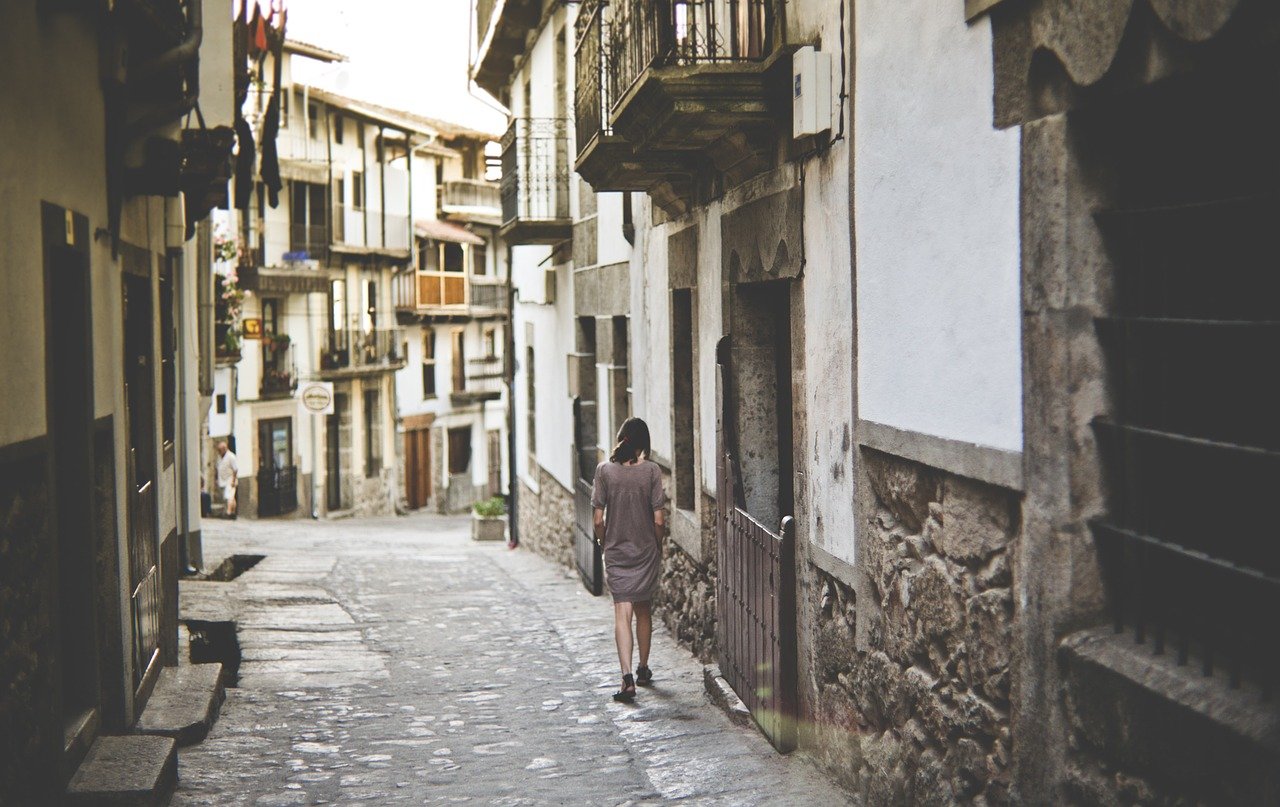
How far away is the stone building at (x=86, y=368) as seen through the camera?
15.7ft

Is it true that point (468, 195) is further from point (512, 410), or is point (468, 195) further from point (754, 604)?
point (754, 604)

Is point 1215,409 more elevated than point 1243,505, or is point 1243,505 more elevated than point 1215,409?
point 1215,409

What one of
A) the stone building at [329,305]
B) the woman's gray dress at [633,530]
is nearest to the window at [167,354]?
the woman's gray dress at [633,530]

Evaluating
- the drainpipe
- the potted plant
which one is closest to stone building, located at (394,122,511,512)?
the potted plant

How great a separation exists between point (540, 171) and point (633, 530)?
832 cm

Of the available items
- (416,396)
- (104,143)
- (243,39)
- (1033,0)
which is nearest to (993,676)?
(1033,0)

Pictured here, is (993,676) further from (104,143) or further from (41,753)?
(104,143)

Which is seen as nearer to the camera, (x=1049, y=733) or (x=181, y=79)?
(x=1049, y=733)

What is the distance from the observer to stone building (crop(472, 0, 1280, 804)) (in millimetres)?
3164

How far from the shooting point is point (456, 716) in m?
7.76

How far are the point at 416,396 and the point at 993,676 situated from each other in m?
40.5

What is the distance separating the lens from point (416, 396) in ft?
143

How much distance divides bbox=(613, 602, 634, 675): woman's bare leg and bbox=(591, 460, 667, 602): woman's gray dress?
0.18ft

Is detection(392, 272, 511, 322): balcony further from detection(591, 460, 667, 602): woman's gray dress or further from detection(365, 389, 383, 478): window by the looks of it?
detection(591, 460, 667, 602): woman's gray dress
